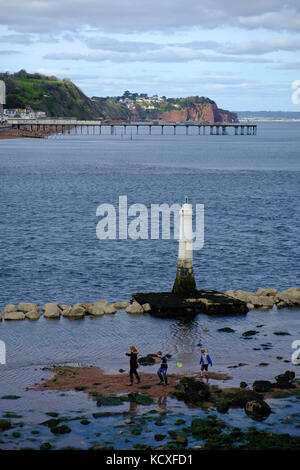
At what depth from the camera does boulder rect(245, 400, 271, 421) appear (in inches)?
994

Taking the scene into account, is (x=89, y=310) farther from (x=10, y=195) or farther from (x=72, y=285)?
(x=10, y=195)

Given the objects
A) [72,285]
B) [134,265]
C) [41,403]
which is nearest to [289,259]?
[134,265]

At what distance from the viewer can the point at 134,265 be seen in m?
57.8

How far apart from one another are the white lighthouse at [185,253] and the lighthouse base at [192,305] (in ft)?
2.00

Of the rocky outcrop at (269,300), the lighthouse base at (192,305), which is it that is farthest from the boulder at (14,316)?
the rocky outcrop at (269,300)

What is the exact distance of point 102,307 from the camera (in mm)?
41594

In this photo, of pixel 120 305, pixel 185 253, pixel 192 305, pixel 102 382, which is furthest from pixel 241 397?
pixel 120 305

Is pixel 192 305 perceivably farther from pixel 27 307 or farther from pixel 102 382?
pixel 102 382

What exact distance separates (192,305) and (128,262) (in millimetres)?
18288

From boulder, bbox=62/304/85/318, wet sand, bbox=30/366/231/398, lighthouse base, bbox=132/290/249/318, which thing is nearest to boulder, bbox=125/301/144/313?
lighthouse base, bbox=132/290/249/318

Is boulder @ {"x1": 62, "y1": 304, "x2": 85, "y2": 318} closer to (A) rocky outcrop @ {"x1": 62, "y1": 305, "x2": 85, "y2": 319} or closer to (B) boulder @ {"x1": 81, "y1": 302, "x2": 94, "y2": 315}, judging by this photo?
(A) rocky outcrop @ {"x1": 62, "y1": 305, "x2": 85, "y2": 319}

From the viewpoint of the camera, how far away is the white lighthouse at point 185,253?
40688 millimetres

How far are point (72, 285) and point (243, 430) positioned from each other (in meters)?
28.1

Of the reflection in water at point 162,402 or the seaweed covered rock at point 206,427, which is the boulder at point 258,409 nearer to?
the seaweed covered rock at point 206,427
